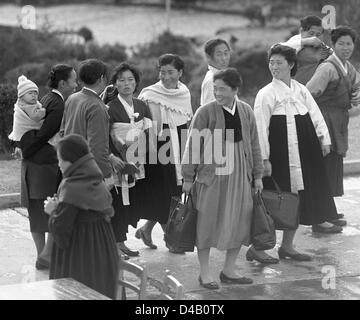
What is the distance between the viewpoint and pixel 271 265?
8.40m

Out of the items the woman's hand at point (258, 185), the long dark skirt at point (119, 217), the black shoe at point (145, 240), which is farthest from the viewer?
the black shoe at point (145, 240)

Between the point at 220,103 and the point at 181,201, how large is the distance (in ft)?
2.72

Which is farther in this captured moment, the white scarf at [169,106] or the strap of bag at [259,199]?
the white scarf at [169,106]

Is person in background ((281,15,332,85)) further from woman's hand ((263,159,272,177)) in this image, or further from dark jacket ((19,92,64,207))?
dark jacket ((19,92,64,207))

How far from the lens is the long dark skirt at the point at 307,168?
27.6 ft

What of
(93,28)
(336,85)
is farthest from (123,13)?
(336,85)

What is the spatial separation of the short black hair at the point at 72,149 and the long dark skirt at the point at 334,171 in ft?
12.0

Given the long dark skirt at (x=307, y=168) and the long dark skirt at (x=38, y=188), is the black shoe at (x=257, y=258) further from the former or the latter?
the long dark skirt at (x=38, y=188)

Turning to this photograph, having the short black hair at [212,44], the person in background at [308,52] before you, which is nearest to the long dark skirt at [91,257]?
the short black hair at [212,44]

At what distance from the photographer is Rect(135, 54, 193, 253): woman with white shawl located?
8.54m

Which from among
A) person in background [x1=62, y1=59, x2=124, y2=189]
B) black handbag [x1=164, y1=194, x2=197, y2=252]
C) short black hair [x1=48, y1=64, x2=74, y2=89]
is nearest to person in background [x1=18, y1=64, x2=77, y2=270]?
short black hair [x1=48, y1=64, x2=74, y2=89]

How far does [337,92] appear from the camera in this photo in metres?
9.33

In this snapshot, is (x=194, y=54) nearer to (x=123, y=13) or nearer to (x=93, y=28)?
(x=93, y=28)

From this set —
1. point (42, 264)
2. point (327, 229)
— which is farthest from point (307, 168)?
point (42, 264)
